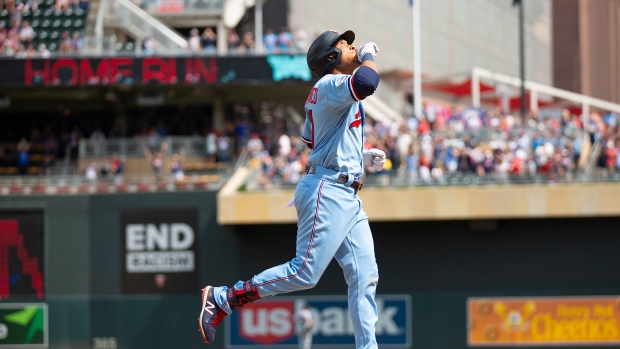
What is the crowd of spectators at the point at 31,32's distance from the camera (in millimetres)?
25953

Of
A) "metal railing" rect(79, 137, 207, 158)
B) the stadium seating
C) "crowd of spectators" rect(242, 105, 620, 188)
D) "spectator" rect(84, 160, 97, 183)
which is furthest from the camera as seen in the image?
the stadium seating

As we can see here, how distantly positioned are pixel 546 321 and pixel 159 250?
8.30 metres

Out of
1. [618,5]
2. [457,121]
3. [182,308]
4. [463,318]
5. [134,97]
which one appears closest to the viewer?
[182,308]

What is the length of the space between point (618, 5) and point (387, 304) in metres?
46.3

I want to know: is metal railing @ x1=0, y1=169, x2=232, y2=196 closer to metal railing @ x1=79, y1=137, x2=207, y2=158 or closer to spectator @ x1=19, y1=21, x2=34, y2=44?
metal railing @ x1=79, y1=137, x2=207, y2=158

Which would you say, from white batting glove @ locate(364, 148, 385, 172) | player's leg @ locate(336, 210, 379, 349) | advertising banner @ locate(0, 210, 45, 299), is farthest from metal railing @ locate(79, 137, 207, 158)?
player's leg @ locate(336, 210, 379, 349)

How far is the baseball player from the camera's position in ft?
21.9

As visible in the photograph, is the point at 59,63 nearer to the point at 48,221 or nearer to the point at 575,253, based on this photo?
the point at 48,221

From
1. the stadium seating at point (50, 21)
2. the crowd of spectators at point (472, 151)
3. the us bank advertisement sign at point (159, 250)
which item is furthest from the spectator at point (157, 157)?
the stadium seating at point (50, 21)

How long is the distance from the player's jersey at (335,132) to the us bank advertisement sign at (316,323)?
1391 centimetres

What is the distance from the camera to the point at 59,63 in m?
25.7

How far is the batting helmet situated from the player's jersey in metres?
0.15

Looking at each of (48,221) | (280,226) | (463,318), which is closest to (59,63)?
(48,221)

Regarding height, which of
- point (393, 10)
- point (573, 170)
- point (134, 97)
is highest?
point (393, 10)
